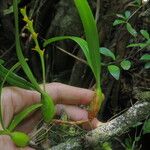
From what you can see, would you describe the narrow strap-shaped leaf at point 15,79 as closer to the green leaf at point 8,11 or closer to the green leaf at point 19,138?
the green leaf at point 19,138

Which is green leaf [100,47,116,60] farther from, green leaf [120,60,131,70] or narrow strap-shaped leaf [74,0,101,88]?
narrow strap-shaped leaf [74,0,101,88]

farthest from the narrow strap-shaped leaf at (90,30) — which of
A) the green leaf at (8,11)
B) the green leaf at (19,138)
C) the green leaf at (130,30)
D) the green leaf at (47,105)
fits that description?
the green leaf at (8,11)

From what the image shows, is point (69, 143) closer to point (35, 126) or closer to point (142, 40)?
point (35, 126)

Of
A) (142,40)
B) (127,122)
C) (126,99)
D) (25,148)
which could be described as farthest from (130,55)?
(25,148)

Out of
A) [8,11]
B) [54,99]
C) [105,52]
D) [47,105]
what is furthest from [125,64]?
[8,11]

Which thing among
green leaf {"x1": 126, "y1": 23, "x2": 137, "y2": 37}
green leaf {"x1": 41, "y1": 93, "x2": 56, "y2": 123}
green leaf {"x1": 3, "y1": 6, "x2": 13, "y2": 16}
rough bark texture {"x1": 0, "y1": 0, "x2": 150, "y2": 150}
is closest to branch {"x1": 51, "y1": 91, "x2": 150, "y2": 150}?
rough bark texture {"x1": 0, "y1": 0, "x2": 150, "y2": 150}
